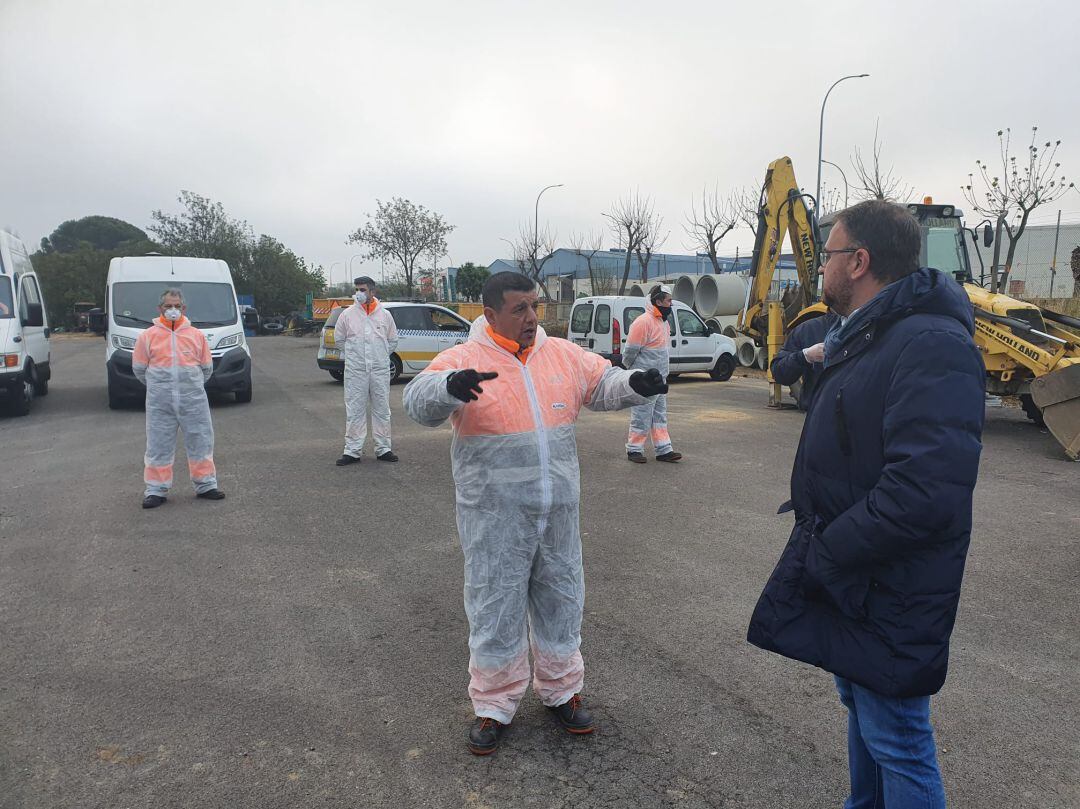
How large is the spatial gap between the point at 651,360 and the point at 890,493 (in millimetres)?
6687

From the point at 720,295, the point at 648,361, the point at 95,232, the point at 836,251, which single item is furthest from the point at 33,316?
the point at 95,232

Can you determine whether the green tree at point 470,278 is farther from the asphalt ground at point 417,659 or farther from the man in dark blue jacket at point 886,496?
the man in dark blue jacket at point 886,496

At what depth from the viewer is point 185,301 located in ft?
43.0

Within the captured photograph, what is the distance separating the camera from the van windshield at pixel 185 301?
12.5 meters

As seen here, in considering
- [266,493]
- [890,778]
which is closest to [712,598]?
[890,778]

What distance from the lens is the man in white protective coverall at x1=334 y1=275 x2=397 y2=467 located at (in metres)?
8.62

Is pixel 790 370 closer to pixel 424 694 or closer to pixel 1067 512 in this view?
pixel 424 694

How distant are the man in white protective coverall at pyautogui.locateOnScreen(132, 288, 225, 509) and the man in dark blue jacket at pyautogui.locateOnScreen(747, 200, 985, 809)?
19.2 feet

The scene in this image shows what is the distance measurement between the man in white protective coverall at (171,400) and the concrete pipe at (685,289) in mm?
19594

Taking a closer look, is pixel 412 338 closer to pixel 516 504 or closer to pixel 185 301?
pixel 185 301

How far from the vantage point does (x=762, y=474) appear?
775cm

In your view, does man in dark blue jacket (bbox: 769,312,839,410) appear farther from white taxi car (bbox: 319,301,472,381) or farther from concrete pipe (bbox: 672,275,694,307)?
concrete pipe (bbox: 672,275,694,307)

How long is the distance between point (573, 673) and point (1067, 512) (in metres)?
5.23

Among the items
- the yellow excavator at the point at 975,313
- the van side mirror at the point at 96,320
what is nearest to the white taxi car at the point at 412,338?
the van side mirror at the point at 96,320
